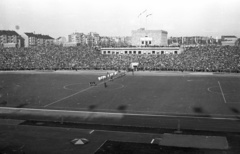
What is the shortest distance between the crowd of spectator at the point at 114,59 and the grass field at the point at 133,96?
962 inches

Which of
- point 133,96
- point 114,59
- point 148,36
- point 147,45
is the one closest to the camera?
point 133,96

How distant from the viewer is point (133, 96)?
48.0 m

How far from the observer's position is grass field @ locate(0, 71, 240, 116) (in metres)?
39.9

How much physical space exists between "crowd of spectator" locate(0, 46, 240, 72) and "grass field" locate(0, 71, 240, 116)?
962 inches

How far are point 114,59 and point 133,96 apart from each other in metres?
52.5

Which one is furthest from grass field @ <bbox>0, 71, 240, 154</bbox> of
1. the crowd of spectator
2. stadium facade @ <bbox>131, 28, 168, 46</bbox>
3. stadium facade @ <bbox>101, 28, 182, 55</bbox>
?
stadium facade @ <bbox>131, 28, 168, 46</bbox>

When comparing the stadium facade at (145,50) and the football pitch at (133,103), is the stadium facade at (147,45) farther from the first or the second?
the football pitch at (133,103)

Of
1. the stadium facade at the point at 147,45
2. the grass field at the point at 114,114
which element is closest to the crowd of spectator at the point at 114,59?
the stadium facade at the point at 147,45

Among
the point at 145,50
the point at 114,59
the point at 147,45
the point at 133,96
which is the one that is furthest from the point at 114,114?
the point at 147,45

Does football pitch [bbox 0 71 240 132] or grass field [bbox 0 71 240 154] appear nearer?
grass field [bbox 0 71 240 154]

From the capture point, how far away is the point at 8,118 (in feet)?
118

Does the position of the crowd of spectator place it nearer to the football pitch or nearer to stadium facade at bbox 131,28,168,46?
the football pitch

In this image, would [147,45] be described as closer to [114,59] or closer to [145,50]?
[145,50]

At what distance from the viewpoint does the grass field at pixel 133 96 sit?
39875mm
